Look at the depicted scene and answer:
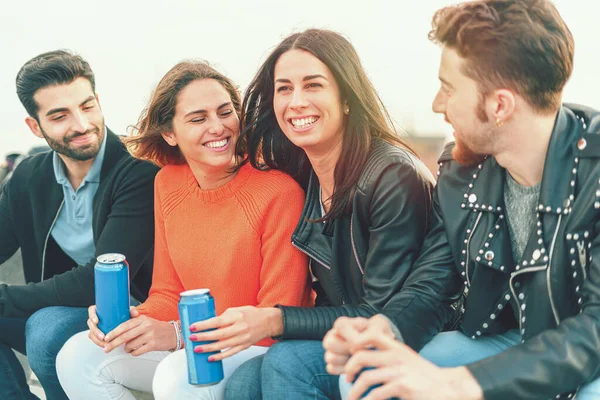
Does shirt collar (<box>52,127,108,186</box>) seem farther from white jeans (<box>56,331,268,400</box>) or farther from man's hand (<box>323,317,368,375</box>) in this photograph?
man's hand (<box>323,317,368,375</box>)

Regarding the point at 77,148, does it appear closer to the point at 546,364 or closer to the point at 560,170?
the point at 560,170

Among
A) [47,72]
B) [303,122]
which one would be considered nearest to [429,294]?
[303,122]

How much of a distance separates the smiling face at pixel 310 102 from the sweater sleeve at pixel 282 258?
249 millimetres

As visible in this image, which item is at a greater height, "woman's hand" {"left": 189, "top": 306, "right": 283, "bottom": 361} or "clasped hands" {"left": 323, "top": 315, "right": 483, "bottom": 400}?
"clasped hands" {"left": 323, "top": 315, "right": 483, "bottom": 400}

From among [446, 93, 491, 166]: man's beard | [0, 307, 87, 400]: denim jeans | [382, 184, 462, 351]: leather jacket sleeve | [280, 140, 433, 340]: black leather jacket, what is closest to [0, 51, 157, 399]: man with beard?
[0, 307, 87, 400]: denim jeans

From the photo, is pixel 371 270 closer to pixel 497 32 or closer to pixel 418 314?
pixel 418 314

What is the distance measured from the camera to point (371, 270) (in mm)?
2262

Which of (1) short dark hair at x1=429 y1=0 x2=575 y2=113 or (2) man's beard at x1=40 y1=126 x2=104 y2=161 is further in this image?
(2) man's beard at x1=40 y1=126 x2=104 y2=161

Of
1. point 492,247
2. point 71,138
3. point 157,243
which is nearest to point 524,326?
point 492,247

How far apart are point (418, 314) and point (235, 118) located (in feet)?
3.48

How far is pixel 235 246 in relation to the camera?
2.57 meters

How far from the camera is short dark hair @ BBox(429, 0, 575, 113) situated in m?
1.80

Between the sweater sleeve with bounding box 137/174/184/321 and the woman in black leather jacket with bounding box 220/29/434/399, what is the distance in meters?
0.52

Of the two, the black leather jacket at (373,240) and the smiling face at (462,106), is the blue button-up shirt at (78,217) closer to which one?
the black leather jacket at (373,240)
